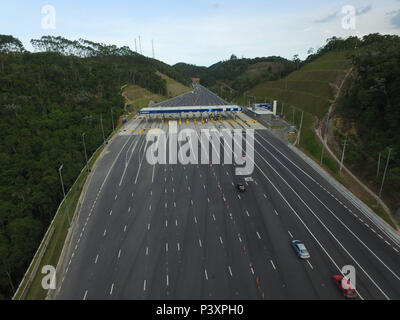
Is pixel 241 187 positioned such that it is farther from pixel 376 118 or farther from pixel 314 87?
pixel 314 87

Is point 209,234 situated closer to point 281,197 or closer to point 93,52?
point 281,197

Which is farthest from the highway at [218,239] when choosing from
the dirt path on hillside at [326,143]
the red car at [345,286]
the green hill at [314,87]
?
the green hill at [314,87]

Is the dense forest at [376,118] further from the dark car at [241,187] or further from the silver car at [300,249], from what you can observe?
the dark car at [241,187]

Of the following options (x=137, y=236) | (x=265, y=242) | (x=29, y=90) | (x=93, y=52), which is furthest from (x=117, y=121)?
(x=93, y=52)

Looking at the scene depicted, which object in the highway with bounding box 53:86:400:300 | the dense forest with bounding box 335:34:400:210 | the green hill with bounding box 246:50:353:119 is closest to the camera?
the highway with bounding box 53:86:400:300

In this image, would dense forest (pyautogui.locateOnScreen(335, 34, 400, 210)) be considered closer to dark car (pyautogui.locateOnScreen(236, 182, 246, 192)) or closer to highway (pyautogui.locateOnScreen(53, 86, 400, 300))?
highway (pyautogui.locateOnScreen(53, 86, 400, 300))

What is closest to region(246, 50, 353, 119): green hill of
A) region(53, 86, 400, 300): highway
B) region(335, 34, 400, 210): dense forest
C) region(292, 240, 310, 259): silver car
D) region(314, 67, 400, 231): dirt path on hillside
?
region(314, 67, 400, 231): dirt path on hillside
